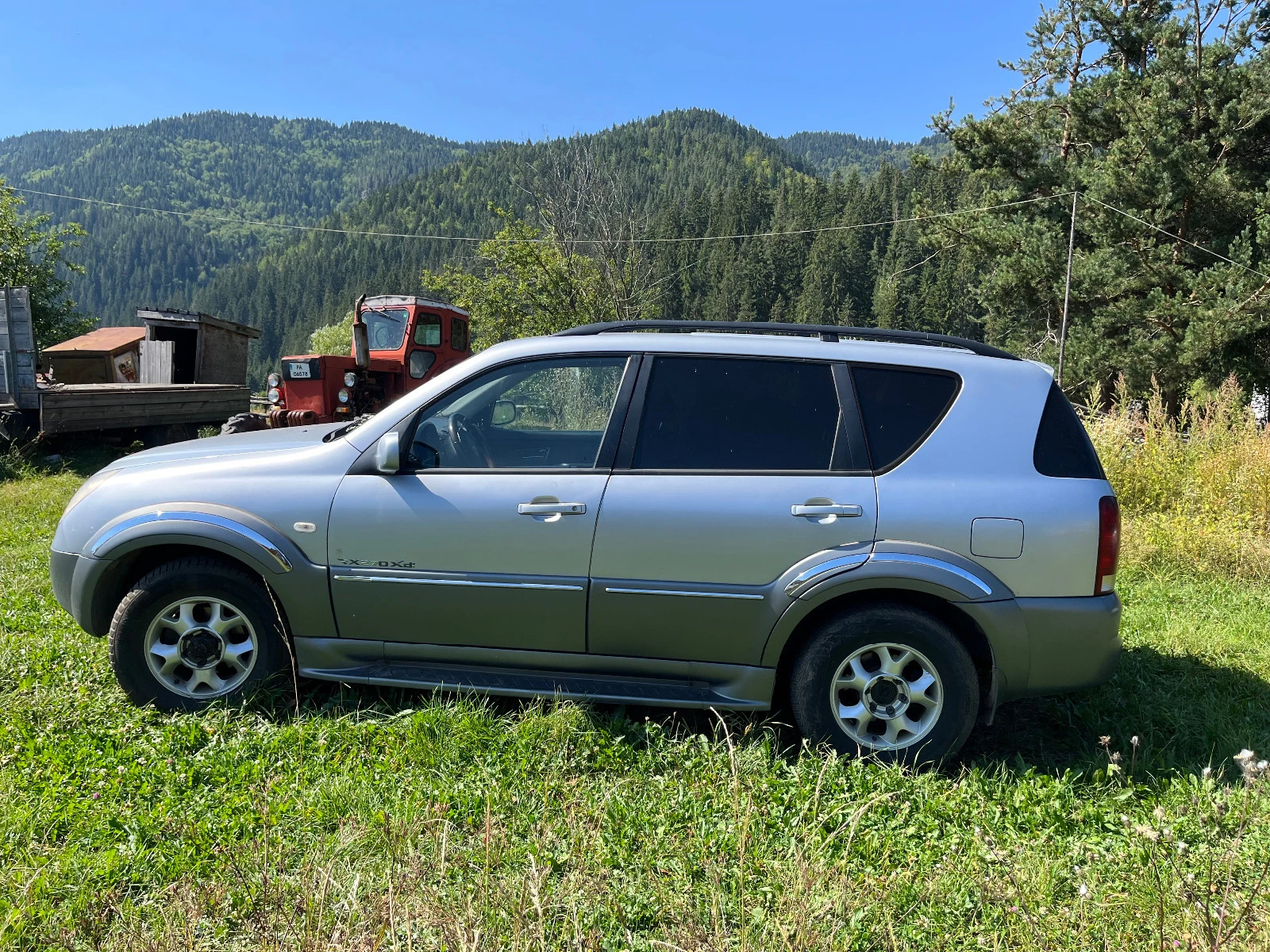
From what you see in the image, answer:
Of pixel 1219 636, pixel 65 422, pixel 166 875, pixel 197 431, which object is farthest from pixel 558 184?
pixel 166 875

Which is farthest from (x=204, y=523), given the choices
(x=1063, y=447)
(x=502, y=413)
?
(x=1063, y=447)

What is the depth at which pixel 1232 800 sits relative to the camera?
10.7 ft

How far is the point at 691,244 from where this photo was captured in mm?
96875

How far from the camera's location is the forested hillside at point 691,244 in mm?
81250

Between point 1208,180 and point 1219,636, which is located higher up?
point 1208,180

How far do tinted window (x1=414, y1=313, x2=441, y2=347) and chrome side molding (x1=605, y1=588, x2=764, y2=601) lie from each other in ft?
40.9

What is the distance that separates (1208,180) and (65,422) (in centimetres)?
2322

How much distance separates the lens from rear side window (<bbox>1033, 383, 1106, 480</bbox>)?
3.35 m

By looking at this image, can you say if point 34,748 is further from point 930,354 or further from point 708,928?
point 930,354

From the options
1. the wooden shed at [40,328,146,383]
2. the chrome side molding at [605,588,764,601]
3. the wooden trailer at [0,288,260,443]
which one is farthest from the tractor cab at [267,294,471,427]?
the chrome side molding at [605,588,764,601]

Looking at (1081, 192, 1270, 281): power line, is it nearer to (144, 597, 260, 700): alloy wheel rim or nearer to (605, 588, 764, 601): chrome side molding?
(605, 588, 764, 601): chrome side molding

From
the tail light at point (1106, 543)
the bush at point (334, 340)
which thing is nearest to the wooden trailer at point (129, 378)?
the tail light at point (1106, 543)

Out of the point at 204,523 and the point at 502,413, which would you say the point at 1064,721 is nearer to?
the point at 502,413

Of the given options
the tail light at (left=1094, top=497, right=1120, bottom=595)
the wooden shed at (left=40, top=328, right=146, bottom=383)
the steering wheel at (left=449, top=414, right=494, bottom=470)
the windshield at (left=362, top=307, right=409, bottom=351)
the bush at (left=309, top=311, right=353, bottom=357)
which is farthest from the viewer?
the bush at (left=309, top=311, right=353, bottom=357)
